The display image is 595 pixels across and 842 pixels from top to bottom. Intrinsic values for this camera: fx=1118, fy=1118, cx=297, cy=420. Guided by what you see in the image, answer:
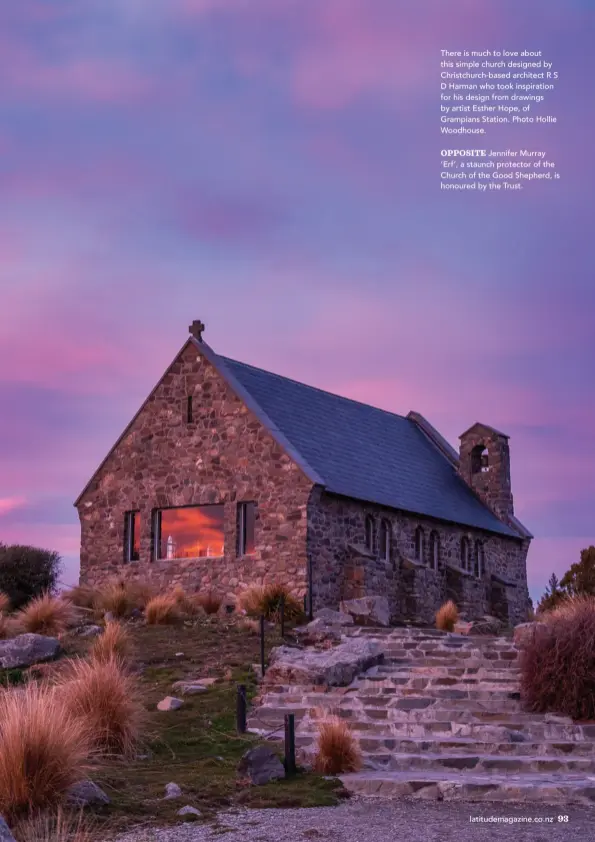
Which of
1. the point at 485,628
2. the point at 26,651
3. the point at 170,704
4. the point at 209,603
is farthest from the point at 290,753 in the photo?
the point at 209,603

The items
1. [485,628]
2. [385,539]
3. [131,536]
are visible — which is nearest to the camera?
[485,628]

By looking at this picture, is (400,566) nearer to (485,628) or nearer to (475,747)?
(485,628)

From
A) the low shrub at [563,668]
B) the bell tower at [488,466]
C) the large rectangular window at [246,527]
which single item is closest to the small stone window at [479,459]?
the bell tower at [488,466]

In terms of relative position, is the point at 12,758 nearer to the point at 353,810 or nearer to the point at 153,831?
the point at 153,831

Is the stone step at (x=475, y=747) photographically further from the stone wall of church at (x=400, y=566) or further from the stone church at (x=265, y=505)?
the stone wall of church at (x=400, y=566)

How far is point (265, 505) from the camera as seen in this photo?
25.8 meters

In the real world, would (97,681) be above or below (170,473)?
below

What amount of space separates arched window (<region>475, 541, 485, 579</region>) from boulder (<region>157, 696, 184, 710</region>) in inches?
734

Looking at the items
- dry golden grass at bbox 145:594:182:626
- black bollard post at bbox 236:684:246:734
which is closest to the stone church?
dry golden grass at bbox 145:594:182:626

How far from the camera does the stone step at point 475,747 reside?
12.7 m

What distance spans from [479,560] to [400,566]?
209 inches

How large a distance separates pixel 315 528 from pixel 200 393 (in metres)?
4.77

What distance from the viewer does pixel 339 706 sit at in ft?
47.8

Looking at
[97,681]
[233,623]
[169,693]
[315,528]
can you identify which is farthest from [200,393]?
[97,681]
